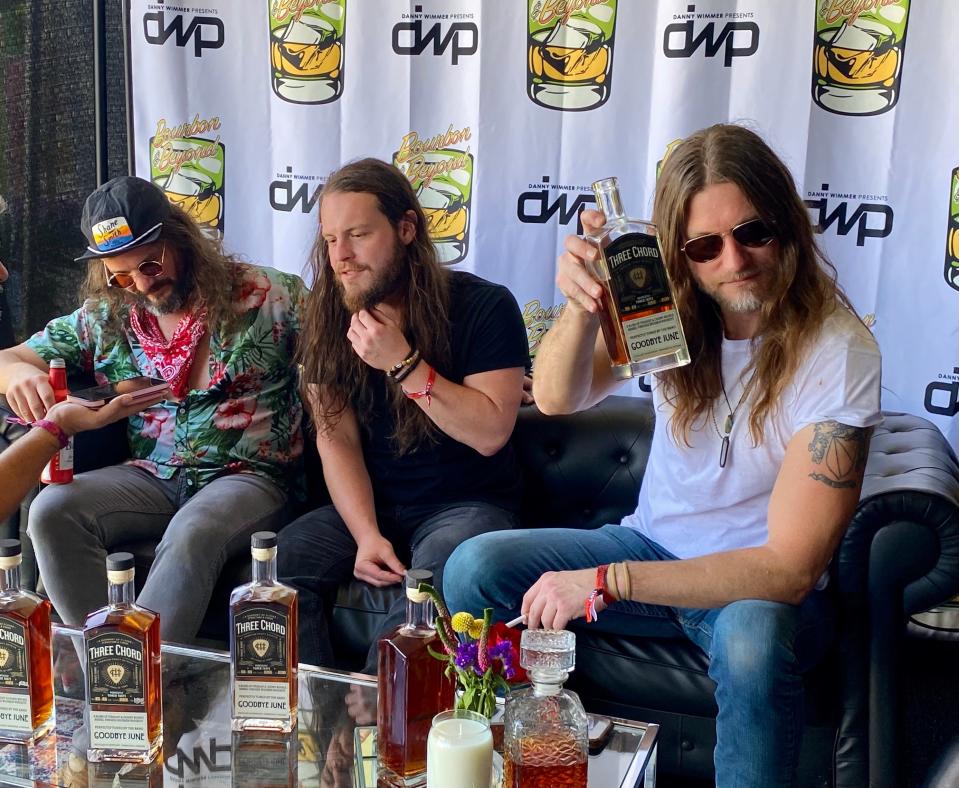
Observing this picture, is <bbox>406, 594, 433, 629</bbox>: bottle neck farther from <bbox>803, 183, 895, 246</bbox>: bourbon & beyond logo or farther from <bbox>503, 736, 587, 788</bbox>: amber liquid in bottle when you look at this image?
<bbox>803, 183, 895, 246</bbox>: bourbon & beyond logo

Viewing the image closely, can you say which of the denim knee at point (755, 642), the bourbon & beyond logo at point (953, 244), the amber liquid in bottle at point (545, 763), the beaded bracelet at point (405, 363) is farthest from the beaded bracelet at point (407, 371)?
the bourbon & beyond logo at point (953, 244)

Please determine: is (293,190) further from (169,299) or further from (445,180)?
(169,299)

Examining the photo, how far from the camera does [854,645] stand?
1.68 meters

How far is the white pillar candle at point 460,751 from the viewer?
3.58 feet

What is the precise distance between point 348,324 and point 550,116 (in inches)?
33.8

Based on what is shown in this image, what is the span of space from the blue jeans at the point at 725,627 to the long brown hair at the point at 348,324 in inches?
16.6

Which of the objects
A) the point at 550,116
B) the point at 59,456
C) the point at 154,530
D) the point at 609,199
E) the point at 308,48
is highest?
the point at 308,48

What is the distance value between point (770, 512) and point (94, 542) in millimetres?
1360

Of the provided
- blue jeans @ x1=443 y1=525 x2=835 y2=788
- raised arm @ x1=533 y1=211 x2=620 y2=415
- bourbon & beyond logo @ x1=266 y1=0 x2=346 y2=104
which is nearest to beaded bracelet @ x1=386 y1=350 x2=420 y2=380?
raised arm @ x1=533 y1=211 x2=620 y2=415

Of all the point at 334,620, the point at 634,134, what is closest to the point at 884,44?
the point at 634,134

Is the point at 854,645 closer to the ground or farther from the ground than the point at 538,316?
closer to the ground

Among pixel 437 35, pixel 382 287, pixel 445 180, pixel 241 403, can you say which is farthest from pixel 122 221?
pixel 437 35

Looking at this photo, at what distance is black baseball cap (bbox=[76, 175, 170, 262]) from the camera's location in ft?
7.13

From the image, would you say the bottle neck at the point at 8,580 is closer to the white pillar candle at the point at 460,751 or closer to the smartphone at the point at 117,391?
the white pillar candle at the point at 460,751
